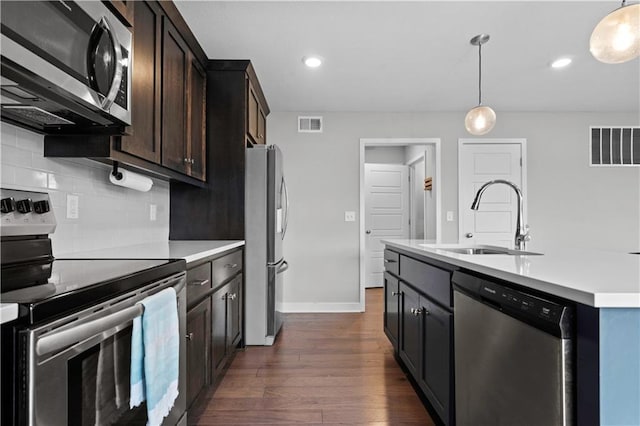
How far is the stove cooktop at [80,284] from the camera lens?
0.76 m

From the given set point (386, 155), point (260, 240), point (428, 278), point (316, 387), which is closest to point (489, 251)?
point (428, 278)

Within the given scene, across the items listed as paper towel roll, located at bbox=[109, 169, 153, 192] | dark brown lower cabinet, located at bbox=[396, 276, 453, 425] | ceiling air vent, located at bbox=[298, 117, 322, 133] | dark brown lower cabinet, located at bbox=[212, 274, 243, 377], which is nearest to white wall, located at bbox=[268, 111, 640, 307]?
ceiling air vent, located at bbox=[298, 117, 322, 133]

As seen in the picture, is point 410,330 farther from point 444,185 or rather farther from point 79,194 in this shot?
point 444,185

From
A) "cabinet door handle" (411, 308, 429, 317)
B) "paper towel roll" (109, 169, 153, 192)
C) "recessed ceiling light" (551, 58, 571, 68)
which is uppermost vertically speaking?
"recessed ceiling light" (551, 58, 571, 68)

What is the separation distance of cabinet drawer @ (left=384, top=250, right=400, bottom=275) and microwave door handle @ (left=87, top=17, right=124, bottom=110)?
1907 millimetres

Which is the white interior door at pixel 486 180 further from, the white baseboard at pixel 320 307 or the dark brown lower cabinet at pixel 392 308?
the dark brown lower cabinet at pixel 392 308

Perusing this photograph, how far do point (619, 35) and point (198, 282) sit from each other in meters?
2.25

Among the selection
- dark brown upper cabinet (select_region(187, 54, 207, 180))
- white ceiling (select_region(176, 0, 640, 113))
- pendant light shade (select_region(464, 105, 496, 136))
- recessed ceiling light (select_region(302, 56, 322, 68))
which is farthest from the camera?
recessed ceiling light (select_region(302, 56, 322, 68))

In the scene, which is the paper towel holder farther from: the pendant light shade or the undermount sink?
the pendant light shade

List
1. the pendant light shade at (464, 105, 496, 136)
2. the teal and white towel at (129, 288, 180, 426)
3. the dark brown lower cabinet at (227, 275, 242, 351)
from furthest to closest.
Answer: the pendant light shade at (464, 105, 496, 136) < the dark brown lower cabinet at (227, 275, 242, 351) < the teal and white towel at (129, 288, 180, 426)

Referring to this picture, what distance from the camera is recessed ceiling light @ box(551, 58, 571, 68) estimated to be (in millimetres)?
3057

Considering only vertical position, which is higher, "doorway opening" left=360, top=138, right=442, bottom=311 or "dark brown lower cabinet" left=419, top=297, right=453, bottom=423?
"doorway opening" left=360, top=138, right=442, bottom=311

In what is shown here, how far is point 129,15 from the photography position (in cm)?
171

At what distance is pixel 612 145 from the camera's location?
176 inches
